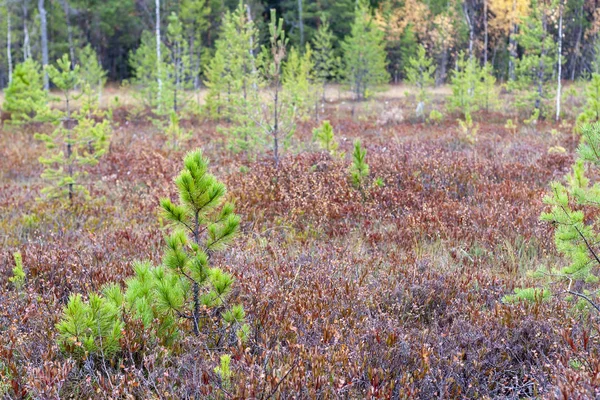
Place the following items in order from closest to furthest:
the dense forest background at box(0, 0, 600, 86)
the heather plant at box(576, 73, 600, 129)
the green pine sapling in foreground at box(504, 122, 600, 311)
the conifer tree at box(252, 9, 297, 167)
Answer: the green pine sapling in foreground at box(504, 122, 600, 311) → the conifer tree at box(252, 9, 297, 167) → the heather plant at box(576, 73, 600, 129) → the dense forest background at box(0, 0, 600, 86)

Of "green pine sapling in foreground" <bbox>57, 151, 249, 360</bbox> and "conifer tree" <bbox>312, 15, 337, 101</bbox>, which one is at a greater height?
"conifer tree" <bbox>312, 15, 337, 101</bbox>

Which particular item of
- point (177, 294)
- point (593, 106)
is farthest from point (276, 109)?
point (177, 294)

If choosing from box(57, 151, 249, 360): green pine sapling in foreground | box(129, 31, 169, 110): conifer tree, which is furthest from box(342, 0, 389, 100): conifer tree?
box(57, 151, 249, 360): green pine sapling in foreground

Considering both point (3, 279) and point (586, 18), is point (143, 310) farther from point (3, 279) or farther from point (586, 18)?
point (586, 18)

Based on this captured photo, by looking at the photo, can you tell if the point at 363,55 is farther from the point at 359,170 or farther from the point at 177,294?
the point at 177,294

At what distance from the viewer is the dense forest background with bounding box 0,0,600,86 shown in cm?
3669

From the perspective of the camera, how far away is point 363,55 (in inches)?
1214

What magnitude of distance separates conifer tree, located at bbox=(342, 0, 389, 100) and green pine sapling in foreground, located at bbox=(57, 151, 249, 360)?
28206mm

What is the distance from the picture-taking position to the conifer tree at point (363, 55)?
30.0m

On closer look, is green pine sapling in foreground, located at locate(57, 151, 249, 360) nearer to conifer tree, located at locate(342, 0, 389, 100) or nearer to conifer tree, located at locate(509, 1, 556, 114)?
conifer tree, located at locate(509, 1, 556, 114)

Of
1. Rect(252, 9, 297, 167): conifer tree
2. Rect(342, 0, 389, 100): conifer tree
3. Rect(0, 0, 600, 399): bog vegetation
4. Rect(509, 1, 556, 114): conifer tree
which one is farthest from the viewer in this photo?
Rect(342, 0, 389, 100): conifer tree

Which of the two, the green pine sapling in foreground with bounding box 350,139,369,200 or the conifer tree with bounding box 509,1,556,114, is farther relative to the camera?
the conifer tree with bounding box 509,1,556,114

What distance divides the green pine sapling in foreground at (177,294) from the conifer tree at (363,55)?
28.2 m

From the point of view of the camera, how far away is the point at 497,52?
47.6m
